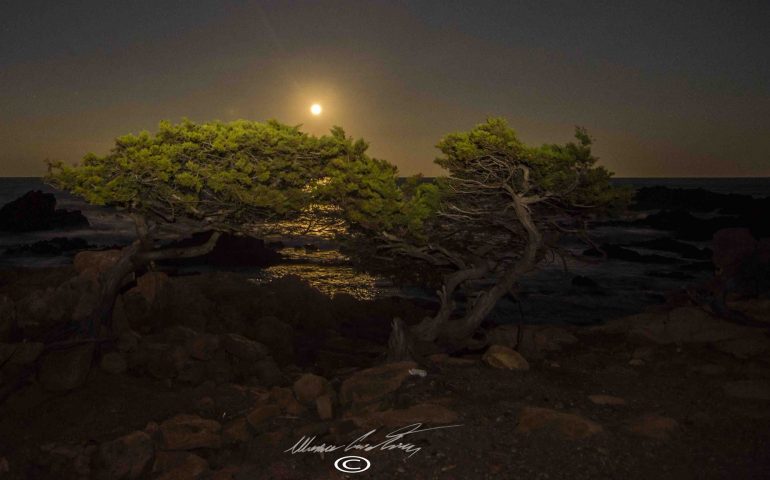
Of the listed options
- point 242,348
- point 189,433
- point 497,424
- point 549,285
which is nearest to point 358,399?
point 497,424

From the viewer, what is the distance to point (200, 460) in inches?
302

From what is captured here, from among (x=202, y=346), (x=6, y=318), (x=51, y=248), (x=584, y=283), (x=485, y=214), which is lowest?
(x=584, y=283)

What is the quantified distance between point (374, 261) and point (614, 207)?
286 inches

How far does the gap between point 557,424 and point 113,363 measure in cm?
916

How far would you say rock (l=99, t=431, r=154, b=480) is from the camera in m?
7.51

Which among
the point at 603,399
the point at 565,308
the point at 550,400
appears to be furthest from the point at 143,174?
the point at 565,308

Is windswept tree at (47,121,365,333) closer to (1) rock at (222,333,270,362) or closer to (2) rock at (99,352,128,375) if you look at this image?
(2) rock at (99,352,128,375)

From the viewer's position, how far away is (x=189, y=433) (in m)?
8.59

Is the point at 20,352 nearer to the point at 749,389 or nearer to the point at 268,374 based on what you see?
the point at 268,374

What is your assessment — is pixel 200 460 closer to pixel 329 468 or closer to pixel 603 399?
pixel 329 468

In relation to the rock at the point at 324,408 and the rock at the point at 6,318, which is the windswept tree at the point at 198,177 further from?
the rock at the point at 324,408

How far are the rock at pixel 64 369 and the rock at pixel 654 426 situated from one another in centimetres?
1019

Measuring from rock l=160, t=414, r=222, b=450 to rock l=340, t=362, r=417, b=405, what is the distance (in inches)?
89.4
